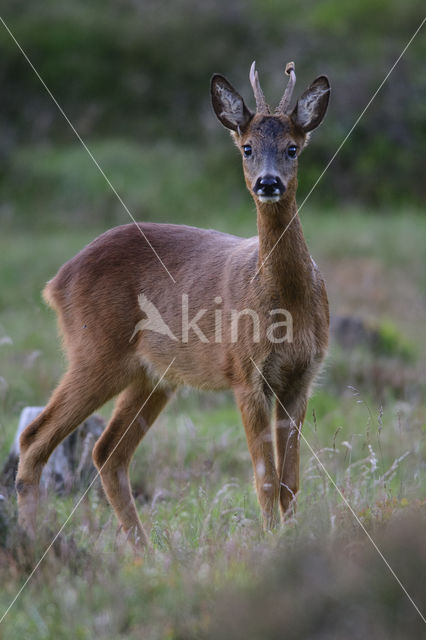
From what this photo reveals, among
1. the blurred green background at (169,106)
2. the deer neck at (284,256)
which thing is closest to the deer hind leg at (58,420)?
the deer neck at (284,256)

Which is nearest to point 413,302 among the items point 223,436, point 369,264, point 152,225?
point 369,264

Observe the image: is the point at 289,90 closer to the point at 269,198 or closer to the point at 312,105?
the point at 312,105

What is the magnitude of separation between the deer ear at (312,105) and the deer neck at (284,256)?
452 mm

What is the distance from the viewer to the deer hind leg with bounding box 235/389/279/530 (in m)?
5.46

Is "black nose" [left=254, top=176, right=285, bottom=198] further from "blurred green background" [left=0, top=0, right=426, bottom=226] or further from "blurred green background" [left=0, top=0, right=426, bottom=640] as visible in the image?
"blurred green background" [left=0, top=0, right=426, bottom=226]

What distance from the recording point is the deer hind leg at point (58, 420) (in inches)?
233

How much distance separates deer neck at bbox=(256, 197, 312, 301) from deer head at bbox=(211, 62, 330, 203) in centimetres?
13

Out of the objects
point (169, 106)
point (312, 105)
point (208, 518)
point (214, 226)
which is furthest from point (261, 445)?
point (169, 106)

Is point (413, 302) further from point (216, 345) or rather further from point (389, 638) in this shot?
point (389, 638)

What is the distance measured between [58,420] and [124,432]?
618 millimetres

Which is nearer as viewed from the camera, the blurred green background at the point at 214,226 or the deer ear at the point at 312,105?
the blurred green background at the point at 214,226

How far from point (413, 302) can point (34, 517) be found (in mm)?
10091

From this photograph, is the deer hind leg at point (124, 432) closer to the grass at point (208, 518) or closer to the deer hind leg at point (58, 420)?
the grass at point (208, 518)

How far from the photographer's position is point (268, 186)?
5.26 meters
